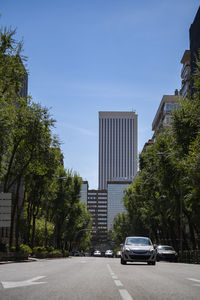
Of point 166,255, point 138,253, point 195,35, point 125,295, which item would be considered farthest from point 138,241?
point 195,35

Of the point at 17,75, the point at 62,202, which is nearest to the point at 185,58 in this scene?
the point at 62,202

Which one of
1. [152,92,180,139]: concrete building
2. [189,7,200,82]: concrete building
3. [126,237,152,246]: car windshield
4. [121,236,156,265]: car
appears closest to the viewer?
[121,236,156,265]: car

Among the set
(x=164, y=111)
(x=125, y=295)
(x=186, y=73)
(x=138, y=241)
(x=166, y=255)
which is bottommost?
(x=166, y=255)

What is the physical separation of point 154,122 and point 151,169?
7126cm

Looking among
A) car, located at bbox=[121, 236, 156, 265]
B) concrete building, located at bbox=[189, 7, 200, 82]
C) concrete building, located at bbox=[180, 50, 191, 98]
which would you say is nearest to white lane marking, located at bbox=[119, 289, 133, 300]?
car, located at bbox=[121, 236, 156, 265]

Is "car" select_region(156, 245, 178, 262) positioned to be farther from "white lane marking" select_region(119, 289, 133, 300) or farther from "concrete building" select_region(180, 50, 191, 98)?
"concrete building" select_region(180, 50, 191, 98)

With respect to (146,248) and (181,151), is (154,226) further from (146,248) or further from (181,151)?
(146,248)

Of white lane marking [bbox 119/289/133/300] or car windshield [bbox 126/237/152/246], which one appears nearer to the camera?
white lane marking [bbox 119/289/133/300]

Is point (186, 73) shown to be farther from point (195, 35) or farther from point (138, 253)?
point (138, 253)

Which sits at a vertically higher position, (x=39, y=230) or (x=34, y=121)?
(x=34, y=121)

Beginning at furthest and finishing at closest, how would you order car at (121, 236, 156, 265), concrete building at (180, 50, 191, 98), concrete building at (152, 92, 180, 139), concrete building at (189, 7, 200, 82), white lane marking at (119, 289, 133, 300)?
concrete building at (152, 92, 180, 139) → concrete building at (180, 50, 191, 98) → concrete building at (189, 7, 200, 82) → car at (121, 236, 156, 265) → white lane marking at (119, 289, 133, 300)

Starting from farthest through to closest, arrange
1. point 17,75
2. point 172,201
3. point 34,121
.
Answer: point 172,201, point 34,121, point 17,75

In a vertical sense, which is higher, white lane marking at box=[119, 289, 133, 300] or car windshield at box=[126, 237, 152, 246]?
car windshield at box=[126, 237, 152, 246]

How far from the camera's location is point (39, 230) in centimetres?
7156
